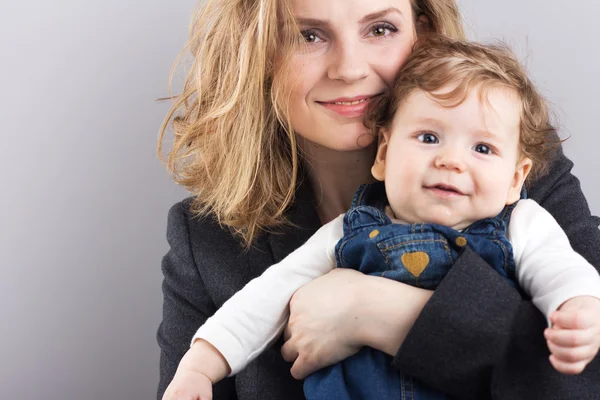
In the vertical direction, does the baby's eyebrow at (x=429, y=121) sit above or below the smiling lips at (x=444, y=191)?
above

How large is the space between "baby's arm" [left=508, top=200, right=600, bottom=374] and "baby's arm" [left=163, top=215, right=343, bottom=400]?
413mm

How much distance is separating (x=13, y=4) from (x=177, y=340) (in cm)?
115

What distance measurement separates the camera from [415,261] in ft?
5.56

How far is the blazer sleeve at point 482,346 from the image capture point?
4.99 feet

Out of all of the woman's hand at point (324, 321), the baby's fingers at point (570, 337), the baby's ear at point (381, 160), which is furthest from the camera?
the baby's ear at point (381, 160)

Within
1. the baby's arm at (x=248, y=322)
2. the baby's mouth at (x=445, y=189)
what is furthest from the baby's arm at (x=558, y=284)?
the baby's arm at (x=248, y=322)

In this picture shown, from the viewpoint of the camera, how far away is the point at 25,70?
2.52 metres

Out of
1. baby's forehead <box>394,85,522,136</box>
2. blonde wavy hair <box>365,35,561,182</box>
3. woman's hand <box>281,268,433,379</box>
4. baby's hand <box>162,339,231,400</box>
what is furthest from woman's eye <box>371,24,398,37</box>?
baby's hand <box>162,339,231,400</box>

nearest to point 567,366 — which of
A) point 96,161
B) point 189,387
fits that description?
point 189,387

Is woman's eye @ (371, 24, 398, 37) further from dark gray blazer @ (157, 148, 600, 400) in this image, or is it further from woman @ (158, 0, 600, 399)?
dark gray blazer @ (157, 148, 600, 400)

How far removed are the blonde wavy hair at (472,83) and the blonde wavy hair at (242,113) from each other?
1.06 ft

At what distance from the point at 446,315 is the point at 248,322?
45cm

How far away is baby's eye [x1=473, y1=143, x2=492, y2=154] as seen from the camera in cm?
174

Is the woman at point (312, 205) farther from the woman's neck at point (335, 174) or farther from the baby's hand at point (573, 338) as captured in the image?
the baby's hand at point (573, 338)
